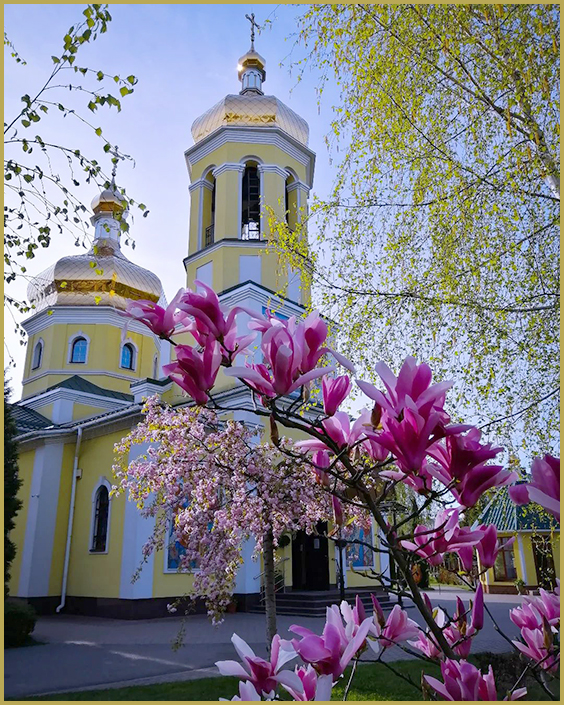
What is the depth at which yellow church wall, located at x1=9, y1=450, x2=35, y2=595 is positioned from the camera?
16219 millimetres

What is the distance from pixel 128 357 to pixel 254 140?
10058 mm

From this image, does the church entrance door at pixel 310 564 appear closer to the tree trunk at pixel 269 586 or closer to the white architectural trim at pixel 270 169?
the tree trunk at pixel 269 586

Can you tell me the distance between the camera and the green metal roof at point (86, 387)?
19844 mm

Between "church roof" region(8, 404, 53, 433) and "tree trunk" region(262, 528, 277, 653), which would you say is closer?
"tree trunk" region(262, 528, 277, 653)

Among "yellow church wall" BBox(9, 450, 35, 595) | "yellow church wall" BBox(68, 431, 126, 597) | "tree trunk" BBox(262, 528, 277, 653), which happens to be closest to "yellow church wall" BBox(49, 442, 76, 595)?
"yellow church wall" BBox(68, 431, 126, 597)

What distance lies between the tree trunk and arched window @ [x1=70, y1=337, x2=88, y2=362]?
1683 centimetres

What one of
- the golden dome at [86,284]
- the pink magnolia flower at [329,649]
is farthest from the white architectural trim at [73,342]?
the pink magnolia flower at [329,649]

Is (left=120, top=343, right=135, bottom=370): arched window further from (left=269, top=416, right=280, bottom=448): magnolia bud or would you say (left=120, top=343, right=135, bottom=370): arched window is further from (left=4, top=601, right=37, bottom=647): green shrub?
(left=269, top=416, right=280, bottom=448): magnolia bud

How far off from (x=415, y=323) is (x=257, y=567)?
38.5 ft

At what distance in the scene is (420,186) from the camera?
4.68m

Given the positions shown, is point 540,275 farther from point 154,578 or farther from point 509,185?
point 154,578

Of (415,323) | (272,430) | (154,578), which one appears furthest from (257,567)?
(272,430)

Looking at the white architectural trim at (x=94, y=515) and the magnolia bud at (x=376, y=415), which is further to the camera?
the white architectural trim at (x=94, y=515)

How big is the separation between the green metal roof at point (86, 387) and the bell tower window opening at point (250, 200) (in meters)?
8.00
